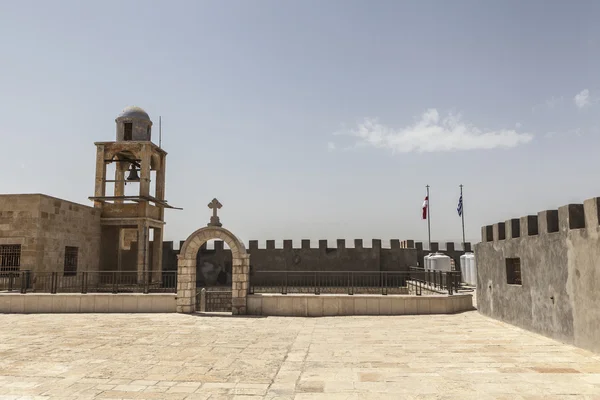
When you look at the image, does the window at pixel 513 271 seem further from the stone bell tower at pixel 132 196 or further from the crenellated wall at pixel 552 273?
the stone bell tower at pixel 132 196

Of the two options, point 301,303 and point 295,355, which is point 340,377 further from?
point 301,303

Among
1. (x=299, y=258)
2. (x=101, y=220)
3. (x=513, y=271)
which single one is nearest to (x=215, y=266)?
(x=299, y=258)

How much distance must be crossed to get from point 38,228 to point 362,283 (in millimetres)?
14967

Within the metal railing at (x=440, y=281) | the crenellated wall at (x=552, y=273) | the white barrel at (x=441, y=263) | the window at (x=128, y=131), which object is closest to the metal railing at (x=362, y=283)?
the metal railing at (x=440, y=281)

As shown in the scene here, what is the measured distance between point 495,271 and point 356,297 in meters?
4.36

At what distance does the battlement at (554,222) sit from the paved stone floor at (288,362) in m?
2.53

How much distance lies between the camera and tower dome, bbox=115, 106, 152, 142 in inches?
918

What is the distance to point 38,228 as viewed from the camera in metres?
17.8

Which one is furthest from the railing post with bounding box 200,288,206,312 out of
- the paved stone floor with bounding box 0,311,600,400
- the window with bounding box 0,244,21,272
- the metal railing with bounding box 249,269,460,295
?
the window with bounding box 0,244,21,272

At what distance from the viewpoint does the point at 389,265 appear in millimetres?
30641

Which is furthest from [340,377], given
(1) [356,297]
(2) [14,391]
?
(1) [356,297]

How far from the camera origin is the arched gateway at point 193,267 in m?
14.4

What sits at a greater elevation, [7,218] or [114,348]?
[7,218]

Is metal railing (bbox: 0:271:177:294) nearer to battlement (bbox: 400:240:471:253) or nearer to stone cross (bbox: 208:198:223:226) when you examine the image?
stone cross (bbox: 208:198:223:226)
